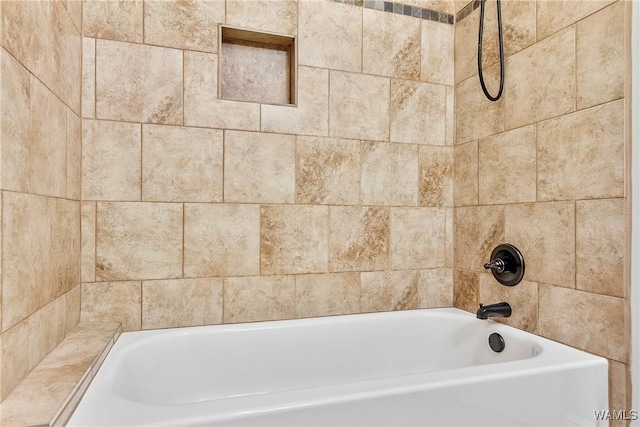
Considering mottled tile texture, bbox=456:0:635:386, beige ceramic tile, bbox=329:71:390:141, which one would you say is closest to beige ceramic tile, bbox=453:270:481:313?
mottled tile texture, bbox=456:0:635:386

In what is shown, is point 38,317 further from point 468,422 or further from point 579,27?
point 579,27

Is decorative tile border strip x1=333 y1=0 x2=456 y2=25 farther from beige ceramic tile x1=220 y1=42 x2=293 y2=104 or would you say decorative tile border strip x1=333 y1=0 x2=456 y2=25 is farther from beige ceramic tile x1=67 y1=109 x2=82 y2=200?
beige ceramic tile x1=67 y1=109 x2=82 y2=200

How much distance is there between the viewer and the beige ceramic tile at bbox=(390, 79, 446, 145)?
199cm

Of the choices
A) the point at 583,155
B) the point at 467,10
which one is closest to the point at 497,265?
the point at 583,155

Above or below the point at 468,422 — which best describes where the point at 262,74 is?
above

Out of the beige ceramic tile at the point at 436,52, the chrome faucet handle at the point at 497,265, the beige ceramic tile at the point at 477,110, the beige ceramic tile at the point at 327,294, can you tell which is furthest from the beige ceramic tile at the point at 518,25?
the beige ceramic tile at the point at 327,294

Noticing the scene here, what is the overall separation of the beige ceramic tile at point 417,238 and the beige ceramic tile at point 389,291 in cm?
6

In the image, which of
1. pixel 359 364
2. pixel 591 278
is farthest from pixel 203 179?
pixel 591 278

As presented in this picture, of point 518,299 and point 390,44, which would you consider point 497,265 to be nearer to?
point 518,299

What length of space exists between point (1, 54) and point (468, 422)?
1.48 metres

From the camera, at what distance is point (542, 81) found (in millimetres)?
1571

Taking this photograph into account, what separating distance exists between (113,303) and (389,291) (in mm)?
1236

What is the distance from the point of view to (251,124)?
1.75 m

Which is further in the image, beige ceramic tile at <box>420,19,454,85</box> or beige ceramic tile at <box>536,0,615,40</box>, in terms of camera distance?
beige ceramic tile at <box>420,19,454,85</box>
